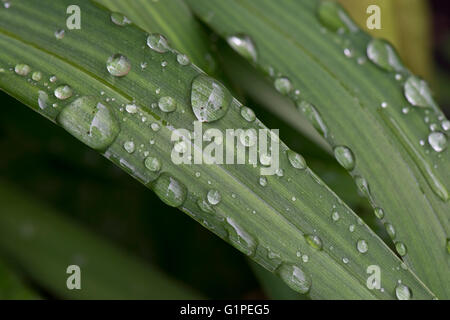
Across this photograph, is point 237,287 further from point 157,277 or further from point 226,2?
point 226,2

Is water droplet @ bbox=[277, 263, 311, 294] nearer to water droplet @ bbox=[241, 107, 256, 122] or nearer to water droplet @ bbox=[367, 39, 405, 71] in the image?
water droplet @ bbox=[241, 107, 256, 122]

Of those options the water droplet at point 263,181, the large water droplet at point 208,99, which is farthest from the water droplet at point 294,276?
the large water droplet at point 208,99

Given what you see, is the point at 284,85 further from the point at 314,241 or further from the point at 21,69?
the point at 21,69

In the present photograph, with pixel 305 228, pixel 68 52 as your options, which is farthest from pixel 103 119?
pixel 305 228

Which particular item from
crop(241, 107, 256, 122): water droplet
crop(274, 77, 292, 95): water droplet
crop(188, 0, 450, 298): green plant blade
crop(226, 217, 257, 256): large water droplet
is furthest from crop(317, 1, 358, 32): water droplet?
crop(226, 217, 257, 256): large water droplet

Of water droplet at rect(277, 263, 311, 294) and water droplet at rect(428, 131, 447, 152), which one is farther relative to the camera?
water droplet at rect(428, 131, 447, 152)

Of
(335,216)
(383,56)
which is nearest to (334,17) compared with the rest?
(383,56)

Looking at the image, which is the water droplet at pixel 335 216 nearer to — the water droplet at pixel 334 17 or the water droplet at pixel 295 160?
the water droplet at pixel 295 160
